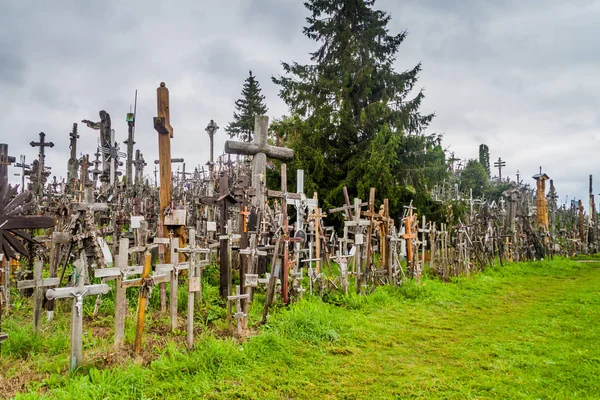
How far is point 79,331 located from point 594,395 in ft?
21.0

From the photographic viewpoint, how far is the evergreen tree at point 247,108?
33000 mm

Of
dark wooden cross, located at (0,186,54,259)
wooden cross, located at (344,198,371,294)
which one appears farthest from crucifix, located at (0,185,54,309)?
wooden cross, located at (344,198,371,294)

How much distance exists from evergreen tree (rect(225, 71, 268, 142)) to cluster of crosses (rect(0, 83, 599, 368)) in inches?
591

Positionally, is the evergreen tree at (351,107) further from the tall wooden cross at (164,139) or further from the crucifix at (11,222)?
the crucifix at (11,222)

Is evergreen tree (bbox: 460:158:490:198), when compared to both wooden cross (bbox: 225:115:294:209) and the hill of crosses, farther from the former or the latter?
wooden cross (bbox: 225:115:294:209)

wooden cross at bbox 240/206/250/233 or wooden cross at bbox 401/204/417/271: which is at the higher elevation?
wooden cross at bbox 240/206/250/233

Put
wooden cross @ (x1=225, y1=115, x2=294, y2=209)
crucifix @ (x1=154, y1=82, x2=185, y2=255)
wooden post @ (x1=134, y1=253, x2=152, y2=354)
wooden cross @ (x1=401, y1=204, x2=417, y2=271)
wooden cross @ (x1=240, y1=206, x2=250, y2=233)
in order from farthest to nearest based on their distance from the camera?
wooden cross @ (x1=401, y1=204, x2=417, y2=271), wooden cross @ (x1=225, y1=115, x2=294, y2=209), crucifix @ (x1=154, y1=82, x2=185, y2=255), wooden cross @ (x1=240, y1=206, x2=250, y2=233), wooden post @ (x1=134, y1=253, x2=152, y2=354)

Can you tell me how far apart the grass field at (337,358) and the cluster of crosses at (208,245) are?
367mm

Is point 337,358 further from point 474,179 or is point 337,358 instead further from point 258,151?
point 474,179

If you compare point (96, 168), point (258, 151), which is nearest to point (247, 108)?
point (96, 168)

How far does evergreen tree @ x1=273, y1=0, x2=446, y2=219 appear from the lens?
15453 millimetres

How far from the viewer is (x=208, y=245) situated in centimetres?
970

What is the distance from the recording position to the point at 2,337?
4.26m

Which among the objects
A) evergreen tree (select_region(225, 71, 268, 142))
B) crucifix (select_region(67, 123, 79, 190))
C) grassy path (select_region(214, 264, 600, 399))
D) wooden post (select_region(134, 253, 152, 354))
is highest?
evergreen tree (select_region(225, 71, 268, 142))
